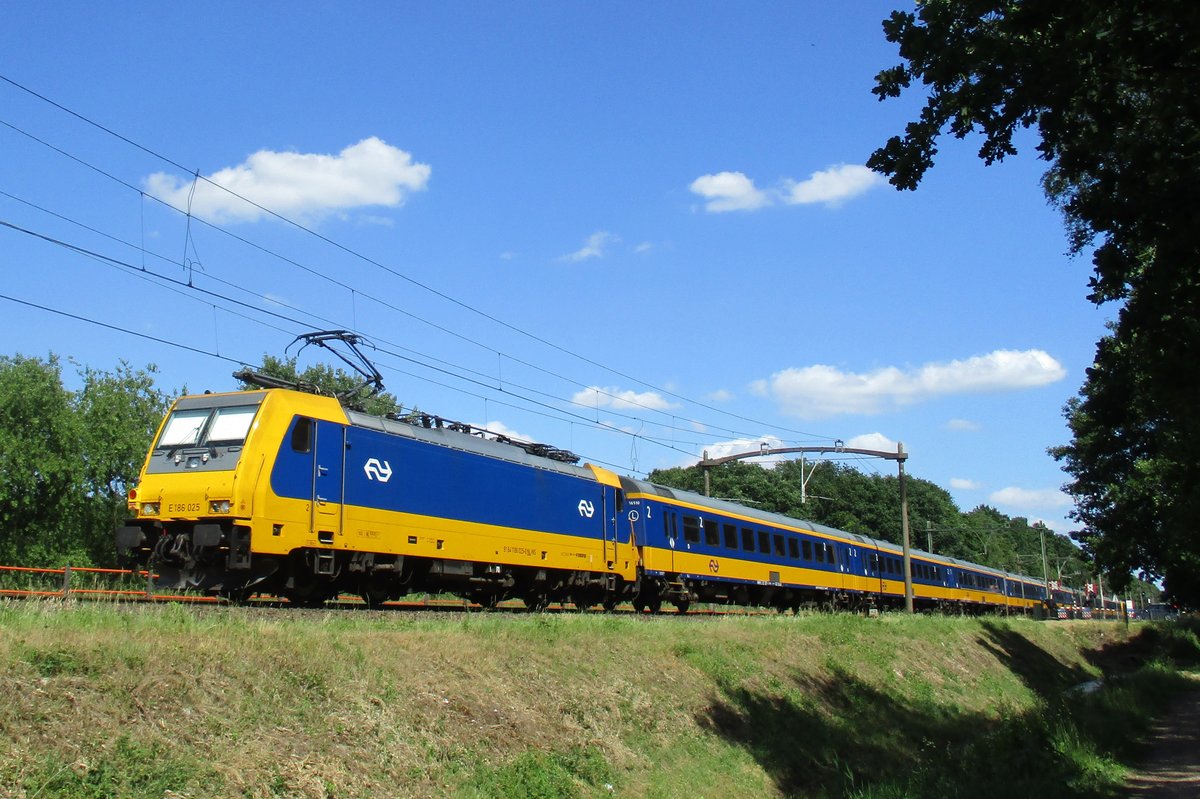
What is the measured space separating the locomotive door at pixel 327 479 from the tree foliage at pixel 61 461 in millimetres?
34073

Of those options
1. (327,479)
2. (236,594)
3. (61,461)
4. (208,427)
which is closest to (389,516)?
(327,479)

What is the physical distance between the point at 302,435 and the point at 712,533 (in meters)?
16.3

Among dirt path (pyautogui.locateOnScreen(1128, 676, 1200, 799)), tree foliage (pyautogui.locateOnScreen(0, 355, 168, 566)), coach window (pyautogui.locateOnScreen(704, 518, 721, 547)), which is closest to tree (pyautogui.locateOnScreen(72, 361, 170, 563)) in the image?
tree foliage (pyautogui.locateOnScreen(0, 355, 168, 566))

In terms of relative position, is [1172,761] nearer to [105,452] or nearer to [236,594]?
[236,594]

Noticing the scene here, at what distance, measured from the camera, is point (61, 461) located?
45.7 metres

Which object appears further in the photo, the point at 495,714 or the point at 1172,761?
the point at 1172,761

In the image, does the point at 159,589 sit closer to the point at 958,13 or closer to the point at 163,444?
the point at 163,444

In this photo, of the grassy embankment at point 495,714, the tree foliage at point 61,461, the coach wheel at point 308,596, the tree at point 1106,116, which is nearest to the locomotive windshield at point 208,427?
Answer: the coach wheel at point 308,596

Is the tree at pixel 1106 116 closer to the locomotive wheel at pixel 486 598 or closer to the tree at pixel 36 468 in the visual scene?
the locomotive wheel at pixel 486 598

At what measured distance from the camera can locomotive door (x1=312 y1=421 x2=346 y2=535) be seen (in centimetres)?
1622

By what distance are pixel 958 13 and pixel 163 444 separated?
44.9ft

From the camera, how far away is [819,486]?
104 metres

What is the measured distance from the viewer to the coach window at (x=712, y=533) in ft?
96.7

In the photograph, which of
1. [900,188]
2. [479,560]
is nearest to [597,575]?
[479,560]
